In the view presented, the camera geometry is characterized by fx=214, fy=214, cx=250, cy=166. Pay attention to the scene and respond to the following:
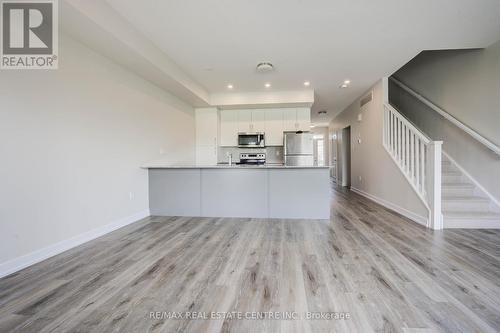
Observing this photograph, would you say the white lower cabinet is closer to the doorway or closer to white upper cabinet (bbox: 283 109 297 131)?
white upper cabinet (bbox: 283 109 297 131)

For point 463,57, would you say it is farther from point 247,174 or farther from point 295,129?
point 247,174

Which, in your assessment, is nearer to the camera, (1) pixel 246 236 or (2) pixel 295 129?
(1) pixel 246 236

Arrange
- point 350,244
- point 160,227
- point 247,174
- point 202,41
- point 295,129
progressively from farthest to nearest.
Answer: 1. point 295,129
2. point 247,174
3. point 160,227
4. point 202,41
5. point 350,244

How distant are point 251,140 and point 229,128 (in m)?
0.74

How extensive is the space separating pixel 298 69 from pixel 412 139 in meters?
2.34

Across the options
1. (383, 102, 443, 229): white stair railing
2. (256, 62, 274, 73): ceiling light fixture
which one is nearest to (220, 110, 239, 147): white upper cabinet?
(256, 62, 274, 73): ceiling light fixture

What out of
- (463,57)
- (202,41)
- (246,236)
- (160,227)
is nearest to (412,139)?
(463,57)

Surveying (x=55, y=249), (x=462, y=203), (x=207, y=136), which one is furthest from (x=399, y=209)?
(x=55, y=249)

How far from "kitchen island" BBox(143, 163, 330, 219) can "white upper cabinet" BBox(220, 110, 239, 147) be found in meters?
2.21

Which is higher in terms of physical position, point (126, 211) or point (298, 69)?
Answer: point (298, 69)

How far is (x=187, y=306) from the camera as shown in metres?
1.55

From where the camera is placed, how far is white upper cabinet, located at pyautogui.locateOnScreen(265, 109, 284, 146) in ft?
19.6

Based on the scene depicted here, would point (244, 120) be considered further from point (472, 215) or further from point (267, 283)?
point (472, 215)

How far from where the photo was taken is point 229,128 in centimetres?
616
